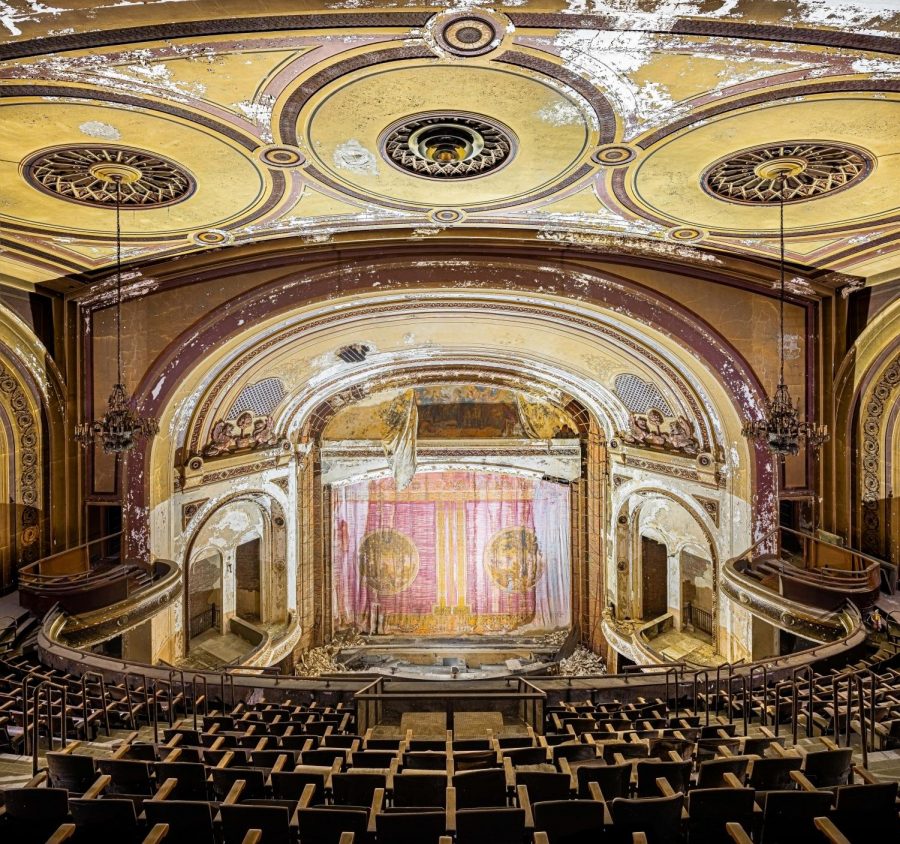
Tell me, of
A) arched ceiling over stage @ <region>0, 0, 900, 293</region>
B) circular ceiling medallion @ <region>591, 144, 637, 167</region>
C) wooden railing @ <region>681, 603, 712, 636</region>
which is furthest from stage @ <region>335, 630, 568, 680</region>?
circular ceiling medallion @ <region>591, 144, 637, 167</region>

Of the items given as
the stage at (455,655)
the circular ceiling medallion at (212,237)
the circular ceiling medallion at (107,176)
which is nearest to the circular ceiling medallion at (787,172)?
the circular ceiling medallion at (107,176)

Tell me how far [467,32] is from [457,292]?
730 centimetres

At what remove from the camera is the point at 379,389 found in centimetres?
1822

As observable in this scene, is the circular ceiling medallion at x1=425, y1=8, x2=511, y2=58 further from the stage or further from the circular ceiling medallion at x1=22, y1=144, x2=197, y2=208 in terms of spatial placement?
the stage

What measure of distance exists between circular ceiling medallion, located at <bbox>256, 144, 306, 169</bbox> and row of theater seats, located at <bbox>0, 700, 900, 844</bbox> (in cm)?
487

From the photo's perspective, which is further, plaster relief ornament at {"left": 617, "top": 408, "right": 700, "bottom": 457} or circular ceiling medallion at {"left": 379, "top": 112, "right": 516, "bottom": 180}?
plaster relief ornament at {"left": 617, "top": 408, "right": 700, "bottom": 457}

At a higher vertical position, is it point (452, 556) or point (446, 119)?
point (446, 119)

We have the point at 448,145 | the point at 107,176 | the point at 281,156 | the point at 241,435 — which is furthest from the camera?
the point at 241,435

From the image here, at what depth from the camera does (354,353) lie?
48.8 feet

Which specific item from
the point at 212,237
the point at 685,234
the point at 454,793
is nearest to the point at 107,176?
the point at 212,237

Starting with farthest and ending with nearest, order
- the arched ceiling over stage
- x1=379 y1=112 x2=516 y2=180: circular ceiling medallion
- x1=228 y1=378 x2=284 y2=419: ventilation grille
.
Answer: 1. x1=228 y1=378 x2=284 y2=419: ventilation grille
2. x1=379 y1=112 x2=516 y2=180: circular ceiling medallion
3. the arched ceiling over stage

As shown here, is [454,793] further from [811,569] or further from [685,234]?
[811,569]

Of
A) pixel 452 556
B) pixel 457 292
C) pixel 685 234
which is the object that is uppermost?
pixel 685 234

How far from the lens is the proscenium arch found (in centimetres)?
1054
